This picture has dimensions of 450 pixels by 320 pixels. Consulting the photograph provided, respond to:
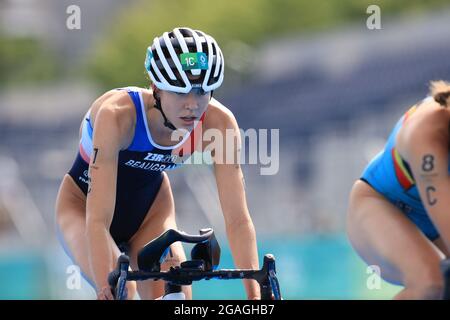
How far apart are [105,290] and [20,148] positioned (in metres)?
36.5

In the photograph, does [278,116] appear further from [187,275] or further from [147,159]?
[187,275]

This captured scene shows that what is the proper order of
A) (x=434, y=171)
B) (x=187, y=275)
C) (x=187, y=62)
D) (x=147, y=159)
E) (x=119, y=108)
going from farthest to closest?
(x=147, y=159) → (x=119, y=108) → (x=187, y=62) → (x=434, y=171) → (x=187, y=275)

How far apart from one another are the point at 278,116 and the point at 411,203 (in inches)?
958

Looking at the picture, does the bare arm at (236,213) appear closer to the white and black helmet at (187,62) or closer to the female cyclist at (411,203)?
the white and black helmet at (187,62)

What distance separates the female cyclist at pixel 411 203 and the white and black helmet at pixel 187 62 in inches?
52.9

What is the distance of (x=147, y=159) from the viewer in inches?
340

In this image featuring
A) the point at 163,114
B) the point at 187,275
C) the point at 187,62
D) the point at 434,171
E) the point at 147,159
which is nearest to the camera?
the point at 187,275

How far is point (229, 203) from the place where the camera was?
8.11 meters

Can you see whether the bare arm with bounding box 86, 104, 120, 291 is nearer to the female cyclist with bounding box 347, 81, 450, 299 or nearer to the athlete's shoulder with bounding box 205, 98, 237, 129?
the athlete's shoulder with bounding box 205, 98, 237, 129

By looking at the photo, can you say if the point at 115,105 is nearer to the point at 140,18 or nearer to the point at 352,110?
the point at 352,110

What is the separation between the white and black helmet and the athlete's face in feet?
0.19

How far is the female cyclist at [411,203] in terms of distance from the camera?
7.45 m

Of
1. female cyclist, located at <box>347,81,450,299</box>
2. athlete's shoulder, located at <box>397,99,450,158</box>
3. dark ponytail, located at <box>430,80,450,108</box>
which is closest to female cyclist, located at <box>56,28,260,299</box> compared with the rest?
female cyclist, located at <box>347,81,450,299</box>

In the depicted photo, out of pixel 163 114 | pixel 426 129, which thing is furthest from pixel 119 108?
pixel 426 129
